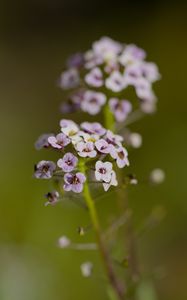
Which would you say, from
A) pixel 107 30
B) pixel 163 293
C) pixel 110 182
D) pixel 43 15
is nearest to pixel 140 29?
pixel 107 30

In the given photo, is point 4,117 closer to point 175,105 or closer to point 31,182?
point 31,182

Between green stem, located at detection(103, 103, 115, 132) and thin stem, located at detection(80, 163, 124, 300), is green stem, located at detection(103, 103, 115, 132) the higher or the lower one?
the higher one

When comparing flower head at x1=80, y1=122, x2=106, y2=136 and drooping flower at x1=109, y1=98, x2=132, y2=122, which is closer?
flower head at x1=80, y1=122, x2=106, y2=136

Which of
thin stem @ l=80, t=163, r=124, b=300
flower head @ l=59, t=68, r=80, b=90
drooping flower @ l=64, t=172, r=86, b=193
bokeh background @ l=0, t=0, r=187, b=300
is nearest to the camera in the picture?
drooping flower @ l=64, t=172, r=86, b=193

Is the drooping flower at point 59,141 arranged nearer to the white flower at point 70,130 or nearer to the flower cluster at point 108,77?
the white flower at point 70,130

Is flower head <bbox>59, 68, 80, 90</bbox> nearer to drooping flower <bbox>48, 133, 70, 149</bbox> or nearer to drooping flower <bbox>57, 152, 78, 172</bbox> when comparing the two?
drooping flower <bbox>48, 133, 70, 149</bbox>

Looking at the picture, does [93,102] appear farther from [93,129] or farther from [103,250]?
[103,250]

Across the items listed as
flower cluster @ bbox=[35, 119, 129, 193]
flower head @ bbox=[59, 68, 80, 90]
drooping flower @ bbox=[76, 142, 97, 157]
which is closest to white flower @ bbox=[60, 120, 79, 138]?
flower cluster @ bbox=[35, 119, 129, 193]
